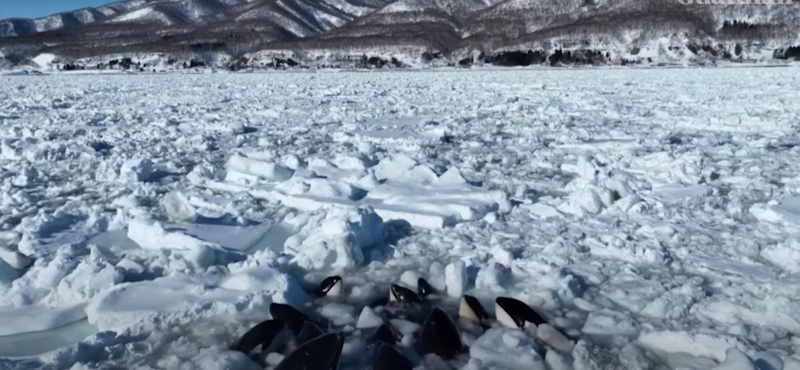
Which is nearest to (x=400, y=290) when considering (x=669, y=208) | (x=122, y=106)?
(x=669, y=208)

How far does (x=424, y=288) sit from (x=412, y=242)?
642mm

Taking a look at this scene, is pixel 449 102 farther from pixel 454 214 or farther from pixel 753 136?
pixel 454 214

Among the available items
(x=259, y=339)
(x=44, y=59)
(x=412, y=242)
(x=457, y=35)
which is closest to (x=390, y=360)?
(x=259, y=339)

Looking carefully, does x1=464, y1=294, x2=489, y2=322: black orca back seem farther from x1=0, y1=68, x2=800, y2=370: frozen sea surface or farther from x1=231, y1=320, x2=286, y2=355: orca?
x1=231, y1=320, x2=286, y2=355: orca

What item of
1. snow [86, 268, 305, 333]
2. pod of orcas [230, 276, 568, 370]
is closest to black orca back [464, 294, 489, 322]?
pod of orcas [230, 276, 568, 370]

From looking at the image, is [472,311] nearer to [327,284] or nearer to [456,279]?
[456,279]

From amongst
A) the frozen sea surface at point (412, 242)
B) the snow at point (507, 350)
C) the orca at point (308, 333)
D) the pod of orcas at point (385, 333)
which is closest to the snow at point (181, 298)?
the frozen sea surface at point (412, 242)

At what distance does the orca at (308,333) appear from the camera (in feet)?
6.35

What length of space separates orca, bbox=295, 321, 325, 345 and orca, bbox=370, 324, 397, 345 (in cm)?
18

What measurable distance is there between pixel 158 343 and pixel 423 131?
17.3ft

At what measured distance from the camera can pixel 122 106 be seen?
1112 centimetres

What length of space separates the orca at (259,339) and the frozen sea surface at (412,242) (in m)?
0.08

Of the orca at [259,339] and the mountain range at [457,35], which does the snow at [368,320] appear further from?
the mountain range at [457,35]

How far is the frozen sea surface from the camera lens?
1971 mm
